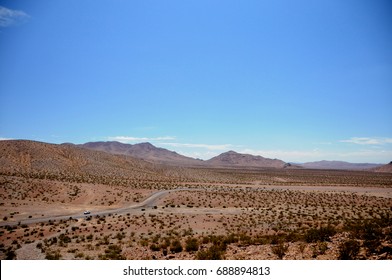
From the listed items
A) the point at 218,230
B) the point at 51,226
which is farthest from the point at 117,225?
the point at 218,230

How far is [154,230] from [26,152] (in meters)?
82.3

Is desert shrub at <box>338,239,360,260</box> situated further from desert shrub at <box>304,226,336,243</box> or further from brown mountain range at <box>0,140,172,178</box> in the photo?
brown mountain range at <box>0,140,172,178</box>

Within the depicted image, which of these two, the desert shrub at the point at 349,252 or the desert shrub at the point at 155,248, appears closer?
the desert shrub at the point at 349,252

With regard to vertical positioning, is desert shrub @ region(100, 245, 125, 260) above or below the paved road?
above

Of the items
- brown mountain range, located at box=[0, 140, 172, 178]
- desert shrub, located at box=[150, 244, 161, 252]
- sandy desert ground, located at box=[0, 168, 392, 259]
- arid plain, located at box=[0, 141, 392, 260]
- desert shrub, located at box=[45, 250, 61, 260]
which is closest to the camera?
sandy desert ground, located at box=[0, 168, 392, 259]

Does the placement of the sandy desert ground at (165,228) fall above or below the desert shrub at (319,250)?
below

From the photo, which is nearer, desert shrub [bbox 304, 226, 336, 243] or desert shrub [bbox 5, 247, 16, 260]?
desert shrub [bbox 304, 226, 336, 243]

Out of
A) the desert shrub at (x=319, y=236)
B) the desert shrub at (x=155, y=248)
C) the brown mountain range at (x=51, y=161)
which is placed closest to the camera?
the desert shrub at (x=319, y=236)

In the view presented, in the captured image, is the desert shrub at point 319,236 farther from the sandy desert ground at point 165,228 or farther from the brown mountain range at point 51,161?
the brown mountain range at point 51,161

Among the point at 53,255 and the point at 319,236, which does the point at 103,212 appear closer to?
the point at 53,255

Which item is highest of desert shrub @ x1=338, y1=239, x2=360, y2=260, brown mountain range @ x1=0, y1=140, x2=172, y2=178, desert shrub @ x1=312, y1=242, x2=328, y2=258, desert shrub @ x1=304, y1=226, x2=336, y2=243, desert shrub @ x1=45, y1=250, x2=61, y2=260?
brown mountain range @ x1=0, y1=140, x2=172, y2=178

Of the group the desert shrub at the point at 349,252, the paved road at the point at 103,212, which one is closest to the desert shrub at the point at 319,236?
the desert shrub at the point at 349,252

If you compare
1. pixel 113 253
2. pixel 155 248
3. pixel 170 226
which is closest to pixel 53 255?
pixel 113 253

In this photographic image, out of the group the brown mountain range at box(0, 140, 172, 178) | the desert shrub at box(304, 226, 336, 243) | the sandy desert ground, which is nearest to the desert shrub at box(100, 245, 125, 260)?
the sandy desert ground
